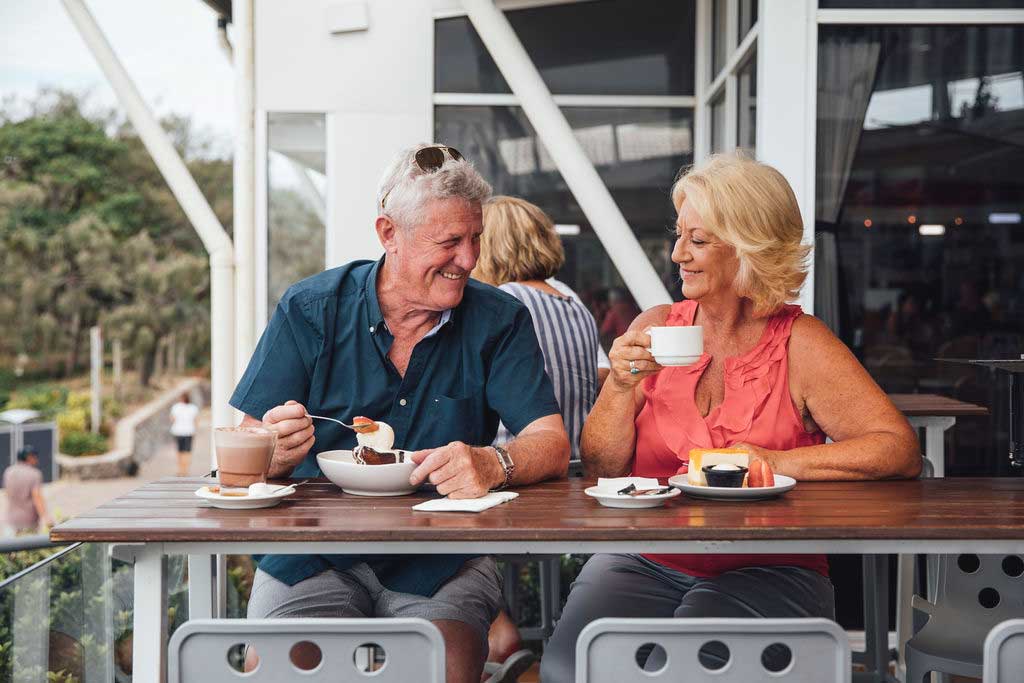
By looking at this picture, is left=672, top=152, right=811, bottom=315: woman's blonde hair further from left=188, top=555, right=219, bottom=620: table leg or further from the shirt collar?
left=188, top=555, right=219, bottom=620: table leg

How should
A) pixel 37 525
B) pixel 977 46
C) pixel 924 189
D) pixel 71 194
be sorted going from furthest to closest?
pixel 71 194 → pixel 37 525 → pixel 924 189 → pixel 977 46

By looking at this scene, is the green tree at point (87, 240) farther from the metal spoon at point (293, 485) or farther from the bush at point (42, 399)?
the metal spoon at point (293, 485)

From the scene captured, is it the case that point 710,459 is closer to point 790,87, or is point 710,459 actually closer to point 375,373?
point 375,373

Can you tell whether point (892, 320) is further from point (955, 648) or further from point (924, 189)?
point (955, 648)

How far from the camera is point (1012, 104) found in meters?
4.15

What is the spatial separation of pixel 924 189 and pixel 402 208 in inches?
114

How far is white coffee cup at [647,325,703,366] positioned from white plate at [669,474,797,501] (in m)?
0.23

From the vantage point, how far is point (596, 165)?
6.73m

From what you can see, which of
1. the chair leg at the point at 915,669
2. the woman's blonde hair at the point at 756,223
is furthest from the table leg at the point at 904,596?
the woman's blonde hair at the point at 756,223

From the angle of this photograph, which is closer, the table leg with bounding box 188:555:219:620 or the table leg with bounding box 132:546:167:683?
the table leg with bounding box 132:546:167:683

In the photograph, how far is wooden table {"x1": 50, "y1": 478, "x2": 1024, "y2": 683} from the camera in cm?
161

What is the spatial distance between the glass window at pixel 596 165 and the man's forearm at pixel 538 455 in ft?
14.4

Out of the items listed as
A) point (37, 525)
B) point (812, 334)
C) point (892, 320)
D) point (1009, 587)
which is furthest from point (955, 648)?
point (37, 525)

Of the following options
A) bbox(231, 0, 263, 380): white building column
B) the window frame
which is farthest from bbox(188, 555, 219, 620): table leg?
bbox(231, 0, 263, 380): white building column
